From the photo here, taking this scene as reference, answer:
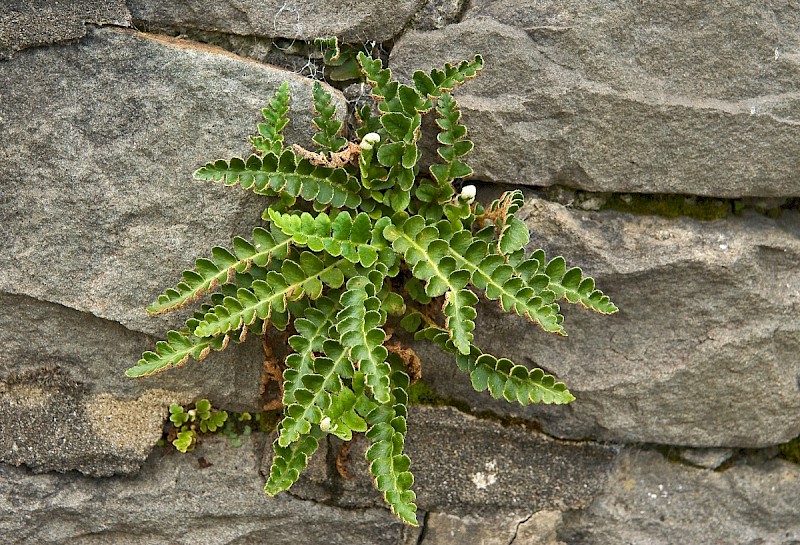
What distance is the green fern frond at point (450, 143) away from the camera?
2.79 metres

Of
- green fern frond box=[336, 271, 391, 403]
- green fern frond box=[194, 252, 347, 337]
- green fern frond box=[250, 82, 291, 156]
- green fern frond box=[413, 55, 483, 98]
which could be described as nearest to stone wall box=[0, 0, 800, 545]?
green fern frond box=[250, 82, 291, 156]

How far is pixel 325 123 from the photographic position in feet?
9.23

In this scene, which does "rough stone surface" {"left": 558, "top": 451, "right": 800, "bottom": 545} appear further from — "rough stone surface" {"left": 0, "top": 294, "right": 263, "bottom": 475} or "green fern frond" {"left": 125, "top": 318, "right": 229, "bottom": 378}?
"green fern frond" {"left": 125, "top": 318, "right": 229, "bottom": 378}

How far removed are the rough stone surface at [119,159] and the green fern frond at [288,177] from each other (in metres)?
0.20

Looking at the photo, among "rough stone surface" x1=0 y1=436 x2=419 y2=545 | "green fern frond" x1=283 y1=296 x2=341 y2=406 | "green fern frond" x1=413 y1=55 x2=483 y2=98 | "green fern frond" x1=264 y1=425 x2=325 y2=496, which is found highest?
"green fern frond" x1=413 y1=55 x2=483 y2=98

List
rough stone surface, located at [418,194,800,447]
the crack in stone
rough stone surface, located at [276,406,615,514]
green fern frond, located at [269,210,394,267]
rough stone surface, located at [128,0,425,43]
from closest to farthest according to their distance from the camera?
green fern frond, located at [269,210,394,267] → rough stone surface, located at [128,0,425,43] → rough stone surface, located at [418,194,800,447] → rough stone surface, located at [276,406,615,514] → the crack in stone

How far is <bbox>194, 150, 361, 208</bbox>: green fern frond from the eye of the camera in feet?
8.89

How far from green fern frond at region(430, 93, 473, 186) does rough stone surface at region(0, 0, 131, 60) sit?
1392 millimetres

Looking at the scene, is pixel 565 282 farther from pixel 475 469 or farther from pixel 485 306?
pixel 475 469

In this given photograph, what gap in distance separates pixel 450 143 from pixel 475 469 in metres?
1.52

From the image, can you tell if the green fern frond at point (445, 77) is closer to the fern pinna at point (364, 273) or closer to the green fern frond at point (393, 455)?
the fern pinna at point (364, 273)

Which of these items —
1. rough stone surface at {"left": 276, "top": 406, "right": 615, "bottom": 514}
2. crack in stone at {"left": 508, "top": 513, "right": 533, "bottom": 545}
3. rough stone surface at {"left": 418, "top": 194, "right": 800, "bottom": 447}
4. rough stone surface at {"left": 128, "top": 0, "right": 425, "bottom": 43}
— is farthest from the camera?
crack in stone at {"left": 508, "top": 513, "right": 533, "bottom": 545}

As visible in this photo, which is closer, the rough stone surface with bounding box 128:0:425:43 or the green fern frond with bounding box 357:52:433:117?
the green fern frond with bounding box 357:52:433:117

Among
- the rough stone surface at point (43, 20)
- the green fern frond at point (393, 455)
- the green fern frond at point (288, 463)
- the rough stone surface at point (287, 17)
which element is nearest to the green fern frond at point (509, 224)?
the green fern frond at point (393, 455)
